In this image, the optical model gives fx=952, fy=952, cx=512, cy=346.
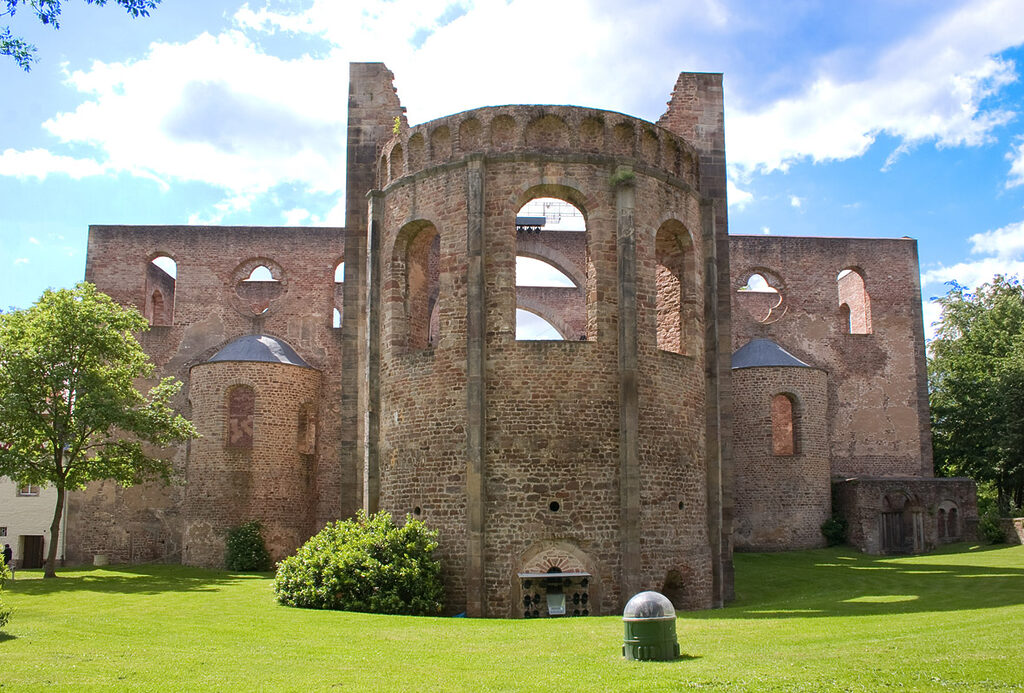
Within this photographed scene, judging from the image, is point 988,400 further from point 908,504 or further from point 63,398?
point 63,398

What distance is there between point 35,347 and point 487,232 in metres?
11.9

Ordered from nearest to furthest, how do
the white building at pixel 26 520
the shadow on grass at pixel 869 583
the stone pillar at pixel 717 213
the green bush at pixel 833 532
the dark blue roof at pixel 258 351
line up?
1. the shadow on grass at pixel 869 583
2. the stone pillar at pixel 717 213
3. the dark blue roof at pixel 258 351
4. the green bush at pixel 833 532
5. the white building at pixel 26 520

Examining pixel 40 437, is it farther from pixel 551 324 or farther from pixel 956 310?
pixel 956 310

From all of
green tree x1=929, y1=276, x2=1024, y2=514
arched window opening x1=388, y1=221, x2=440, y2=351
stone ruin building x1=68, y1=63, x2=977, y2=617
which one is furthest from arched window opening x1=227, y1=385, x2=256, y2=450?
green tree x1=929, y1=276, x2=1024, y2=514

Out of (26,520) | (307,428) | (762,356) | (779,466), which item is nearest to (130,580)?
(307,428)

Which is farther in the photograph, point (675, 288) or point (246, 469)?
point (246, 469)

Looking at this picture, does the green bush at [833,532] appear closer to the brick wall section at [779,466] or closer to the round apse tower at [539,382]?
the brick wall section at [779,466]

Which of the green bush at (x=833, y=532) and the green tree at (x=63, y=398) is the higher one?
the green tree at (x=63, y=398)

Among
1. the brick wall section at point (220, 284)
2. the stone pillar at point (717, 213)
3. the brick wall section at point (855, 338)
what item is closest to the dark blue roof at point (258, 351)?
the brick wall section at point (220, 284)

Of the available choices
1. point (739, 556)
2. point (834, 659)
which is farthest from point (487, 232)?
point (739, 556)

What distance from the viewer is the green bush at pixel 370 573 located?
14.9m

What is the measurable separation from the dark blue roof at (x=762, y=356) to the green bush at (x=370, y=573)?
16756 mm

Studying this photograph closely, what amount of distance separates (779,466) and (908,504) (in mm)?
3852

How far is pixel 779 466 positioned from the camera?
95.3 ft
